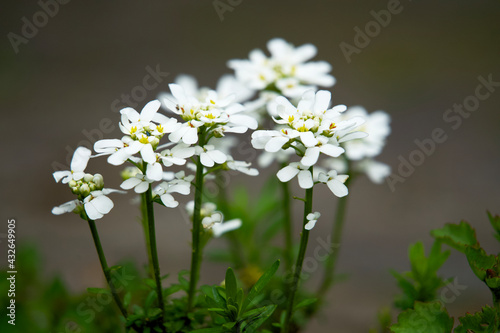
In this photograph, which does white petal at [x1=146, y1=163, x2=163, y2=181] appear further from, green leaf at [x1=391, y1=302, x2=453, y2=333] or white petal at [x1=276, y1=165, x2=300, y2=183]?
green leaf at [x1=391, y1=302, x2=453, y2=333]

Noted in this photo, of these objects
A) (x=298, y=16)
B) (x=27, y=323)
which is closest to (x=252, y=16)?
(x=298, y=16)

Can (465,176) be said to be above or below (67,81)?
below

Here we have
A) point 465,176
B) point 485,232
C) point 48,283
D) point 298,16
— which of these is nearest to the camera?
point 48,283

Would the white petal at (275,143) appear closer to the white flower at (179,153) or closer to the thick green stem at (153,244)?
the white flower at (179,153)

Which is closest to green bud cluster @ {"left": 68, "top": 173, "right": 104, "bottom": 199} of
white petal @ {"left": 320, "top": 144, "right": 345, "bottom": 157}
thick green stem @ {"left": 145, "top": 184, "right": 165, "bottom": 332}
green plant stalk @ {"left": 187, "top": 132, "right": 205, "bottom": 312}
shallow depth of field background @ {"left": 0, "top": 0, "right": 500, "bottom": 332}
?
thick green stem @ {"left": 145, "top": 184, "right": 165, "bottom": 332}

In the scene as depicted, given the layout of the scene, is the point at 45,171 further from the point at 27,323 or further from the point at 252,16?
the point at 252,16

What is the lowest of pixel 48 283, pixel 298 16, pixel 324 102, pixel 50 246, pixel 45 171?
pixel 48 283

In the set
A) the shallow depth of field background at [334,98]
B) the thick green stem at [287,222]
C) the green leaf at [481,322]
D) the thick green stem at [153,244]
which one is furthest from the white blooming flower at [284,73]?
the shallow depth of field background at [334,98]

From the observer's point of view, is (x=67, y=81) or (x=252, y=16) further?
(x=252, y=16)
